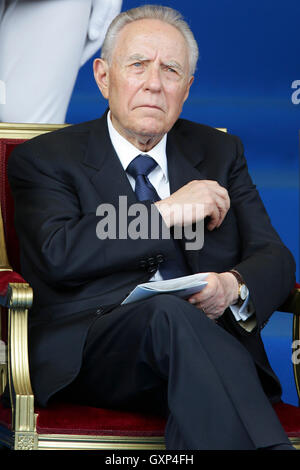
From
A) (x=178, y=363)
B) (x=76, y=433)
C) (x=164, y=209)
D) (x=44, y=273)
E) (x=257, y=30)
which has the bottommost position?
(x=76, y=433)

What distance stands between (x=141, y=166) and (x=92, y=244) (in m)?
0.41

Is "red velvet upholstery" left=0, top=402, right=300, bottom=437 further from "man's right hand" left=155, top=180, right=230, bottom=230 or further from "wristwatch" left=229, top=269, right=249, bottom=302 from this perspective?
"man's right hand" left=155, top=180, right=230, bottom=230

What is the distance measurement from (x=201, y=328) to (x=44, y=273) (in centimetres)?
56

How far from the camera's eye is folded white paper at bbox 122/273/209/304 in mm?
2553

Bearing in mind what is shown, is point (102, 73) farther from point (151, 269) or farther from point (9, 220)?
point (151, 269)

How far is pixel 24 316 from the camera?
2.63m

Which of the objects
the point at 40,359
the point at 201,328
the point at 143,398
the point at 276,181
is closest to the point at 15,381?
the point at 40,359

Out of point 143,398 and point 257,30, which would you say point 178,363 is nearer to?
point 143,398

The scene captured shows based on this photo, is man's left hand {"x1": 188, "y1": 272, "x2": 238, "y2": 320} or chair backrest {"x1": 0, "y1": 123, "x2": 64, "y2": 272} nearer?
man's left hand {"x1": 188, "y1": 272, "x2": 238, "y2": 320}

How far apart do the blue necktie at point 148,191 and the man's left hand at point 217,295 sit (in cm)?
21

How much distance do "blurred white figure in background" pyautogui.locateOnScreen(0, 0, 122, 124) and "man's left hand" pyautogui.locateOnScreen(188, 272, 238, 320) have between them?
4.85 feet

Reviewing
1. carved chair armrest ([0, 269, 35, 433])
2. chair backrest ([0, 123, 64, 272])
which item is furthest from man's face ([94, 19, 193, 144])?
carved chair armrest ([0, 269, 35, 433])

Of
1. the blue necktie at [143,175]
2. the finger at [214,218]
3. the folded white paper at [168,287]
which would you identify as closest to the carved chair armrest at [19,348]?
the folded white paper at [168,287]
